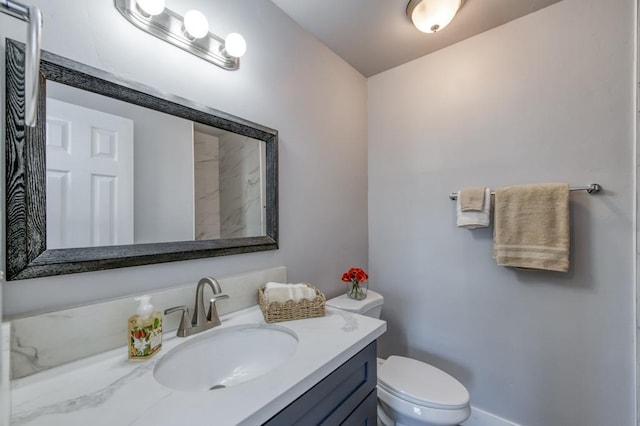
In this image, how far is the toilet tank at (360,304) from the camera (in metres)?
1.50

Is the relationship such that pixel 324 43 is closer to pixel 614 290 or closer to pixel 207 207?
pixel 207 207

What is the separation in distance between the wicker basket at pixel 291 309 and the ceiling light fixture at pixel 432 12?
1.45 metres

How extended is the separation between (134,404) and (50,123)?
76 cm

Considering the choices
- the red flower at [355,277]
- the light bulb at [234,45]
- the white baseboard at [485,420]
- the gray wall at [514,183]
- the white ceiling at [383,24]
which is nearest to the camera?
the light bulb at [234,45]

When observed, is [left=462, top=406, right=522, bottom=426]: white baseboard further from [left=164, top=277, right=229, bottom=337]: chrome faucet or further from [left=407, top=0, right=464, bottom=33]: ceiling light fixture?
[left=407, top=0, right=464, bottom=33]: ceiling light fixture

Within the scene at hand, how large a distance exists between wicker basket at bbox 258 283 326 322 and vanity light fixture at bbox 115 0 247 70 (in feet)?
3.28

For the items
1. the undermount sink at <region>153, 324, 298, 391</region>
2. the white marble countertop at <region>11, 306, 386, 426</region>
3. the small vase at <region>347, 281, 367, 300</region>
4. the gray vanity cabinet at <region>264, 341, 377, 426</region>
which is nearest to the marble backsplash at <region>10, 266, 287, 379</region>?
the white marble countertop at <region>11, 306, 386, 426</region>

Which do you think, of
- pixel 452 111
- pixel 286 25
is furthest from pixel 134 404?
pixel 452 111

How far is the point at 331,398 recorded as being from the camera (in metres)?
0.81

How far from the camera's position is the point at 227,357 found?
984 millimetres

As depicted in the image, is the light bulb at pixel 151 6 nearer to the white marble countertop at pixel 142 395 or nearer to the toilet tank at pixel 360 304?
the white marble countertop at pixel 142 395

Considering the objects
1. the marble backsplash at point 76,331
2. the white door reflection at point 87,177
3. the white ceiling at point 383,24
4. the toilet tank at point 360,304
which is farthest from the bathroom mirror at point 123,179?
the white ceiling at point 383,24

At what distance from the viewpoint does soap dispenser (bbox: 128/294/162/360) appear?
0.78 metres

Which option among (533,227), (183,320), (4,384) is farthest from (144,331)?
(533,227)
